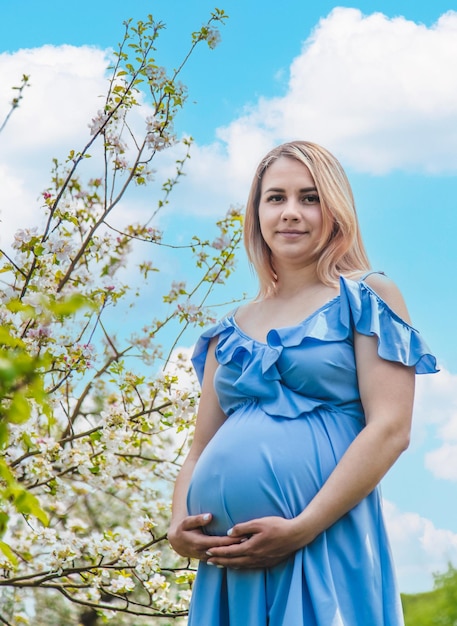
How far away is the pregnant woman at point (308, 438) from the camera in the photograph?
1907 mm

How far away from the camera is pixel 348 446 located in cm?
200

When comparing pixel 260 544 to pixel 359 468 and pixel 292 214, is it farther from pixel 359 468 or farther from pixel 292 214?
pixel 292 214

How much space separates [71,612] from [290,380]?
6.34 m

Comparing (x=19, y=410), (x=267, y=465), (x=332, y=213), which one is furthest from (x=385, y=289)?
(x=19, y=410)

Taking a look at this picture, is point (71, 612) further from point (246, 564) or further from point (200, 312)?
point (246, 564)

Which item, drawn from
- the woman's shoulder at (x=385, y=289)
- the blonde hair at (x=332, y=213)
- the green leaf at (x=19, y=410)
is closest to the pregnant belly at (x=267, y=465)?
the woman's shoulder at (x=385, y=289)

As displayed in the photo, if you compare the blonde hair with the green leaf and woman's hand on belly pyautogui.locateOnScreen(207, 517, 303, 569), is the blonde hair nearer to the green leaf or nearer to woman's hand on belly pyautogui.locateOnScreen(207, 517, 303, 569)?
woman's hand on belly pyautogui.locateOnScreen(207, 517, 303, 569)

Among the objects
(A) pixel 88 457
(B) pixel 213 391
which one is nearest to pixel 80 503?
(A) pixel 88 457

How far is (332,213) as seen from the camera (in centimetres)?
221

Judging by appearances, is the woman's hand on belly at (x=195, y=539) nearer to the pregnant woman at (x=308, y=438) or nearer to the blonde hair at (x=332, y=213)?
the pregnant woman at (x=308, y=438)

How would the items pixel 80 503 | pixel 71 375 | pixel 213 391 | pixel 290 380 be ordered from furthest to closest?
pixel 80 503 < pixel 71 375 < pixel 213 391 < pixel 290 380

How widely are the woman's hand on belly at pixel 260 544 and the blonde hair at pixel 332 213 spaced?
0.64 meters

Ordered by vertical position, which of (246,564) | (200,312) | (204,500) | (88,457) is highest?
(200,312)

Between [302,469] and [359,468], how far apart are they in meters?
0.12
